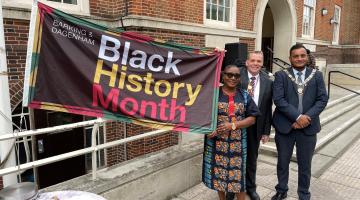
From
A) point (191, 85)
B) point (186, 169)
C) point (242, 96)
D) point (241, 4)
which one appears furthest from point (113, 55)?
point (241, 4)

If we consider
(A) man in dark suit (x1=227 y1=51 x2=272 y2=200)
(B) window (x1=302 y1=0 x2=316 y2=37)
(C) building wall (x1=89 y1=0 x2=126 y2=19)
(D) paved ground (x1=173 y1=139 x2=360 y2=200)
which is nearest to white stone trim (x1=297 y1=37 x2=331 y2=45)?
(B) window (x1=302 y1=0 x2=316 y2=37)

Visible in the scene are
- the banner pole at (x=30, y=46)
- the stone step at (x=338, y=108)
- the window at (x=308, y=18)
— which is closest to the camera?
the banner pole at (x=30, y=46)

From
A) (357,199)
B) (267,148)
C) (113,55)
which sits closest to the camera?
(113,55)

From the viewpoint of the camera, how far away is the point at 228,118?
2967mm

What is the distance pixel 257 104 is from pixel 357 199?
1.89m

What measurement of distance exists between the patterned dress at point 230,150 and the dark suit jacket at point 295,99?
1.39 ft

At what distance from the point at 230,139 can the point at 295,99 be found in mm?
899

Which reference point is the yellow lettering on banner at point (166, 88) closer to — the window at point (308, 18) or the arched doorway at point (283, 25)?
the arched doorway at point (283, 25)

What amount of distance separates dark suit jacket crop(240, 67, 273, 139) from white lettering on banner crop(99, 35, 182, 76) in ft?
2.52

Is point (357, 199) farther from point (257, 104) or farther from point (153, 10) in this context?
point (153, 10)

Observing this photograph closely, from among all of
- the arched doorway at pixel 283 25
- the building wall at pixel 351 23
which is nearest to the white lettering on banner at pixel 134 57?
the arched doorway at pixel 283 25

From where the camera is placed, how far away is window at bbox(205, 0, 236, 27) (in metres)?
7.36

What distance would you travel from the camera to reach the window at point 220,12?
736 centimetres

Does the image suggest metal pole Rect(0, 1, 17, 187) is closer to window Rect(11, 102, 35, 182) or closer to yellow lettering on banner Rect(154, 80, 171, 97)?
yellow lettering on banner Rect(154, 80, 171, 97)
